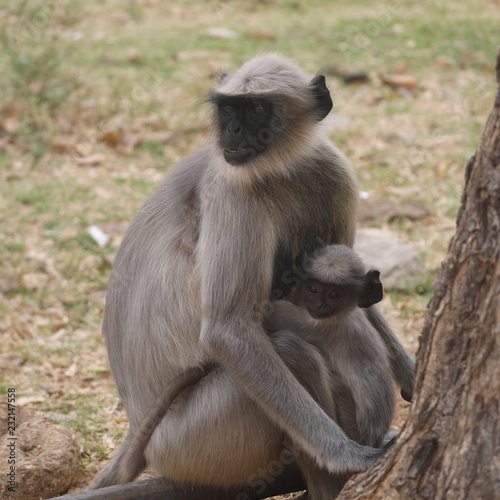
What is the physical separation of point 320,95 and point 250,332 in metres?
0.97

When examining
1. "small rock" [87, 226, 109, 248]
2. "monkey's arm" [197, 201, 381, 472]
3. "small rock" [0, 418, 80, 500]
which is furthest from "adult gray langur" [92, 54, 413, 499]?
"small rock" [87, 226, 109, 248]

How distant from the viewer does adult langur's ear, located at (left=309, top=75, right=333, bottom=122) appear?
312cm

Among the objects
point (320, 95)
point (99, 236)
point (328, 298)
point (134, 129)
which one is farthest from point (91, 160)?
point (328, 298)

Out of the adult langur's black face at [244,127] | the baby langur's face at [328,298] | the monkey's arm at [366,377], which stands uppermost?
the adult langur's black face at [244,127]

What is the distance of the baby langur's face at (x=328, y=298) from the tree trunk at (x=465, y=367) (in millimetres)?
732

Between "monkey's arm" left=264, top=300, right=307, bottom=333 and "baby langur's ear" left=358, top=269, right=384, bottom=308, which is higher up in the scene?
"baby langur's ear" left=358, top=269, right=384, bottom=308

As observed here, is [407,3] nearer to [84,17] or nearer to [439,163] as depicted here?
[84,17]

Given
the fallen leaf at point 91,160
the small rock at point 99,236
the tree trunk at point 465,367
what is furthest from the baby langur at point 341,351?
the fallen leaf at point 91,160

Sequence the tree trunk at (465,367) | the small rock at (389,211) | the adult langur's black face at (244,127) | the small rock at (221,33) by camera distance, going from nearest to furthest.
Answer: the tree trunk at (465,367), the adult langur's black face at (244,127), the small rock at (389,211), the small rock at (221,33)

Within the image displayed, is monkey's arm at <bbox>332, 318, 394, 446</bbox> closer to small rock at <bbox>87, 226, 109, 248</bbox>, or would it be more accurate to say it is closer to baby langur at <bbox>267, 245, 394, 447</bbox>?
baby langur at <bbox>267, 245, 394, 447</bbox>

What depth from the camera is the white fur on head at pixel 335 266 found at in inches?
117

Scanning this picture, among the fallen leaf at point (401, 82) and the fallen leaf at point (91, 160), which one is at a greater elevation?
the fallen leaf at point (401, 82)

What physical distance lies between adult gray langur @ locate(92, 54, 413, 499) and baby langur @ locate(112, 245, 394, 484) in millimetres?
71

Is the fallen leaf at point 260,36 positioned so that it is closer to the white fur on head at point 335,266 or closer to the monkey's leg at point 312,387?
the white fur on head at point 335,266
